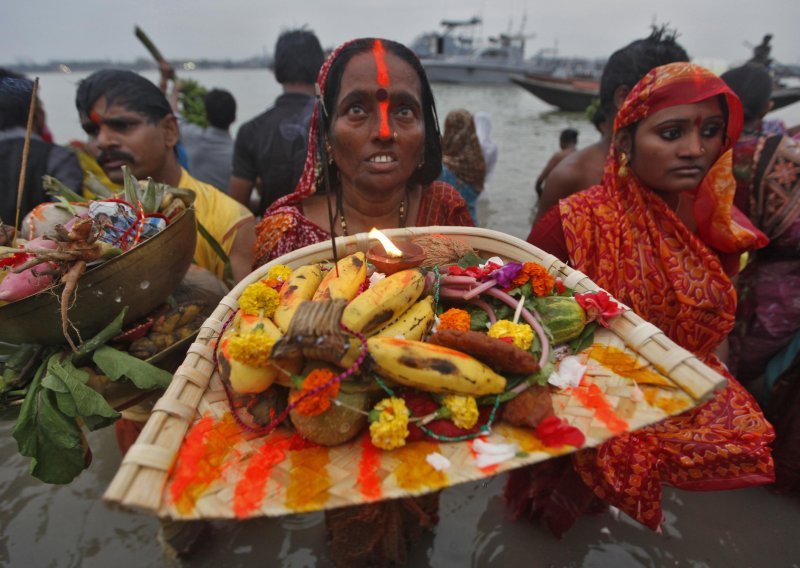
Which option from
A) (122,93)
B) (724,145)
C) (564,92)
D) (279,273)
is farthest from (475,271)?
(564,92)

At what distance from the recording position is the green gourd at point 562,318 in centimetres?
161

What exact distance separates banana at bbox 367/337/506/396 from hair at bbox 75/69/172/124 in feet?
8.07

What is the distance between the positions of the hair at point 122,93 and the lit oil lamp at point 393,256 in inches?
78.9

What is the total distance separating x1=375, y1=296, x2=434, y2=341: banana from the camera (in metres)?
1.50

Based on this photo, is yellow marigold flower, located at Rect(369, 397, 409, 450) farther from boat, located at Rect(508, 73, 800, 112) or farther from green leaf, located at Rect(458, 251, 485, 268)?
boat, located at Rect(508, 73, 800, 112)

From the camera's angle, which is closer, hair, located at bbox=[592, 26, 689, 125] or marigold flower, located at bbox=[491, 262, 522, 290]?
marigold flower, located at bbox=[491, 262, 522, 290]

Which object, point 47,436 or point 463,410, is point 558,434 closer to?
point 463,410

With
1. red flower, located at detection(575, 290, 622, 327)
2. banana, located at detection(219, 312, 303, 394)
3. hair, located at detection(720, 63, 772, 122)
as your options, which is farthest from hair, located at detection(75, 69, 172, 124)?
hair, located at detection(720, 63, 772, 122)

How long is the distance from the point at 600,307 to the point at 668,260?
1139 mm

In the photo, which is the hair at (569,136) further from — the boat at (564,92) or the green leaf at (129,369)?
the boat at (564,92)

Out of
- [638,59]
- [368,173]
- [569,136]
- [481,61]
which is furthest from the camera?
[481,61]

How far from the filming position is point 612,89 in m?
3.76

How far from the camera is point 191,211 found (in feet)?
6.20

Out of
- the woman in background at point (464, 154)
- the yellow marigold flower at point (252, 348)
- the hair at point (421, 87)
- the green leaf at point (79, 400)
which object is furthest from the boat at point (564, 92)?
the green leaf at point (79, 400)
